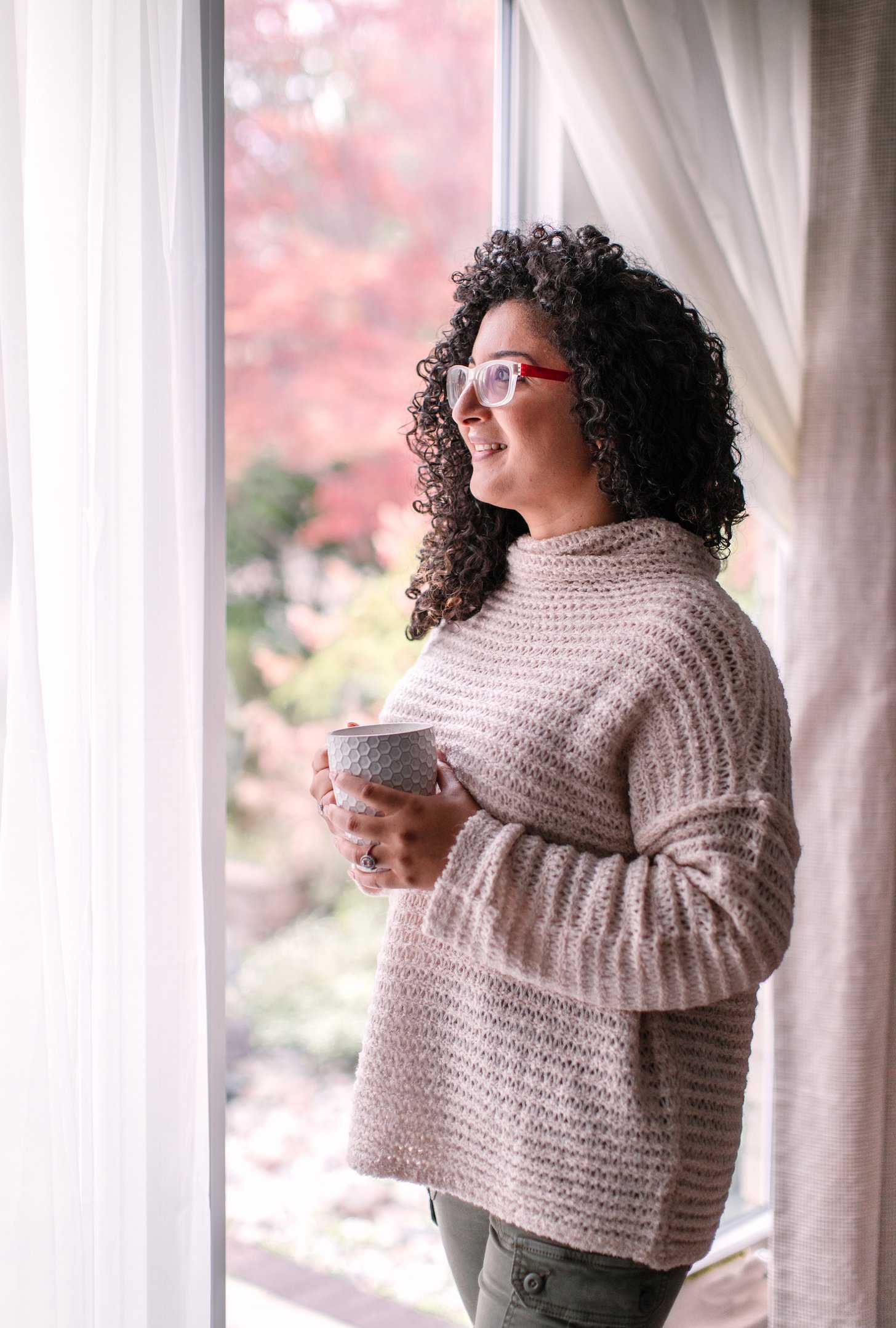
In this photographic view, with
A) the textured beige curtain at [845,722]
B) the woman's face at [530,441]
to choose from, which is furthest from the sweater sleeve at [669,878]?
the textured beige curtain at [845,722]

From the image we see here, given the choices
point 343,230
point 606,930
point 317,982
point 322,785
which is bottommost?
point 317,982

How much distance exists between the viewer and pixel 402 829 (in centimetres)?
102

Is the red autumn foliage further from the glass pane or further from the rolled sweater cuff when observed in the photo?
the rolled sweater cuff

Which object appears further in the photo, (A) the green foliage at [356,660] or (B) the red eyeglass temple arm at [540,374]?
(A) the green foliage at [356,660]

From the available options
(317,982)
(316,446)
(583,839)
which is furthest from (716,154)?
(317,982)

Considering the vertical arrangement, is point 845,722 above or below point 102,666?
below

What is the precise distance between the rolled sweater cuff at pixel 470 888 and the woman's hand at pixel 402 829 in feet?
0.04

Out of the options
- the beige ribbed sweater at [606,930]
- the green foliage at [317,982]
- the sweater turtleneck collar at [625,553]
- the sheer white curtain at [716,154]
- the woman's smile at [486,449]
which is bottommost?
the green foliage at [317,982]

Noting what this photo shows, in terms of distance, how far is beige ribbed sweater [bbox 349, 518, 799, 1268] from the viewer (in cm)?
99

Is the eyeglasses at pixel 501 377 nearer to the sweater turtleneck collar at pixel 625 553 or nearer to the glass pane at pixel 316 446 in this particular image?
the sweater turtleneck collar at pixel 625 553

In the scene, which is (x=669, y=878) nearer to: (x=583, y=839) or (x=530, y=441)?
(x=583, y=839)

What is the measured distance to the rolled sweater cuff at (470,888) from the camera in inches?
39.8

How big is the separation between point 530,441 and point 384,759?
407mm

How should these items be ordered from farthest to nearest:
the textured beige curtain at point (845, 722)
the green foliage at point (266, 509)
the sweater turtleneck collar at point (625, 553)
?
1. the green foliage at point (266, 509)
2. the textured beige curtain at point (845, 722)
3. the sweater turtleneck collar at point (625, 553)
